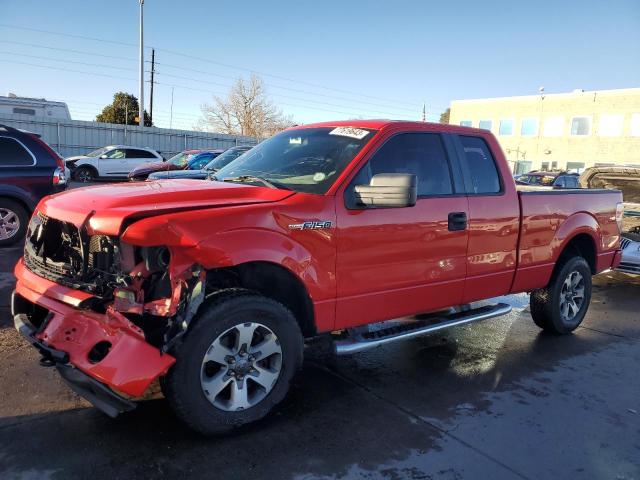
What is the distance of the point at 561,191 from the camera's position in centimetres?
530

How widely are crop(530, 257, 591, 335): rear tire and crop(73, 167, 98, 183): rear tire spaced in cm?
2075

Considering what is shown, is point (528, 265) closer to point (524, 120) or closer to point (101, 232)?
point (101, 232)

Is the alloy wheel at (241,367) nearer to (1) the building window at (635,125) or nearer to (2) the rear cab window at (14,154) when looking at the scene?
(2) the rear cab window at (14,154)

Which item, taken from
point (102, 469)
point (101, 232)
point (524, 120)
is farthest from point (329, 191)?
point (524, 120)

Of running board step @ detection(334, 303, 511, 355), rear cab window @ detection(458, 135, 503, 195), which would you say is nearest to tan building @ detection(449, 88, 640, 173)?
rear cab window @ detection(458, 135, 503, 195)

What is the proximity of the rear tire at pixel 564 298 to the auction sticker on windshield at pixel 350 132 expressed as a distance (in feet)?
9.18

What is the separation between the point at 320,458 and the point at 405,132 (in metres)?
2.48

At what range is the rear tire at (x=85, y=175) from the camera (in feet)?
72.0

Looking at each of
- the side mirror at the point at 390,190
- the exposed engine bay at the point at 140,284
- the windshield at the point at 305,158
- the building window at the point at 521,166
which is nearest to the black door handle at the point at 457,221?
the side mirror at the point at 390,190

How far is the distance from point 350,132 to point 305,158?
408mm

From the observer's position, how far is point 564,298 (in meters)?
5.57

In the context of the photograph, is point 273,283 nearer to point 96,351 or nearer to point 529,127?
point 96,351

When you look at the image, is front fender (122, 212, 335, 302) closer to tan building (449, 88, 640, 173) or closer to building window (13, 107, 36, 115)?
building window (13, 107, 36, 115)

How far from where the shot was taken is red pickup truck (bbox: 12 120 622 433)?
2943 millimetres
